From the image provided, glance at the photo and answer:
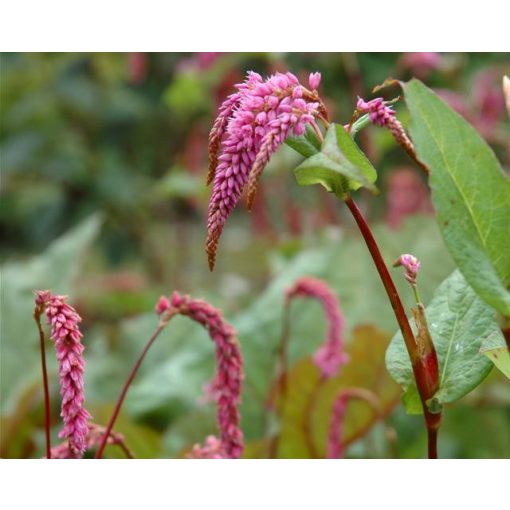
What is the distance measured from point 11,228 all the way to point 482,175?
7.12ft

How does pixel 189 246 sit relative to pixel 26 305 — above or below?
above

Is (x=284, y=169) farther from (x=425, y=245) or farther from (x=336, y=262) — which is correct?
(x=425, y=245)

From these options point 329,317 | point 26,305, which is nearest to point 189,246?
point 26,305

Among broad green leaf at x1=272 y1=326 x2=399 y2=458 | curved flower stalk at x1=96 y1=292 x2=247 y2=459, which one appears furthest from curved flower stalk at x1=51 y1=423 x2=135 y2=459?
broad green leaf at x1=272 y1=326 x2=399 y2=458

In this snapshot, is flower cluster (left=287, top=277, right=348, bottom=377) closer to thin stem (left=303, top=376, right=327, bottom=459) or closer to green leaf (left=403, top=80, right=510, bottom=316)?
thin stem (left=303, top=376, right=327, bottom=459)

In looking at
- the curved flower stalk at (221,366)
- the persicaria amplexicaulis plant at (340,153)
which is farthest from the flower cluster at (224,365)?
the persicaria amplexicaulis plant at (340,153)

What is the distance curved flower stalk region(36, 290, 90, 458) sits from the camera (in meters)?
0.45

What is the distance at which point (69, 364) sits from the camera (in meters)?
0.44

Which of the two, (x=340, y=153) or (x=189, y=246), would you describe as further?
(x=189, y=246)

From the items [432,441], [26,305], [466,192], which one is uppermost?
[26,305]

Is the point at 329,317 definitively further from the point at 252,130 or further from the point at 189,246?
the point at 189,246

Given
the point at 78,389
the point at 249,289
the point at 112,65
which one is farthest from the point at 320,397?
the point at 112,65

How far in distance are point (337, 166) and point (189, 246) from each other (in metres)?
1.93
